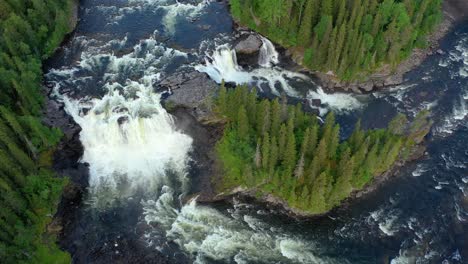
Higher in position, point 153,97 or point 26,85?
point 26,85

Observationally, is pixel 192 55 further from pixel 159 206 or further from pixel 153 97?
pixel 159 206

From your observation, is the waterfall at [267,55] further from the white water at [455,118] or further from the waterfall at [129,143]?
the white water at [455,118]

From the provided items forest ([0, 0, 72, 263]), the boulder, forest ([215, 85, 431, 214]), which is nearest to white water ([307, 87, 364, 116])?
forest ([215, 85, 431, 214])

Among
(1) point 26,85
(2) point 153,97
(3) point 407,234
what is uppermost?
(1) point 26,85

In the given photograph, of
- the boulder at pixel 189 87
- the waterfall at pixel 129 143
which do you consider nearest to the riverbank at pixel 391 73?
the boulder at pixel 189 87

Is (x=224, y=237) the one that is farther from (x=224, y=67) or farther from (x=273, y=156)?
(x=224, y=67)

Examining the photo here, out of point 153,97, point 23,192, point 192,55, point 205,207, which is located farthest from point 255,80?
point 23,192

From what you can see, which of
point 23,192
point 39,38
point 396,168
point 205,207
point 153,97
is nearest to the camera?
point 23,192
